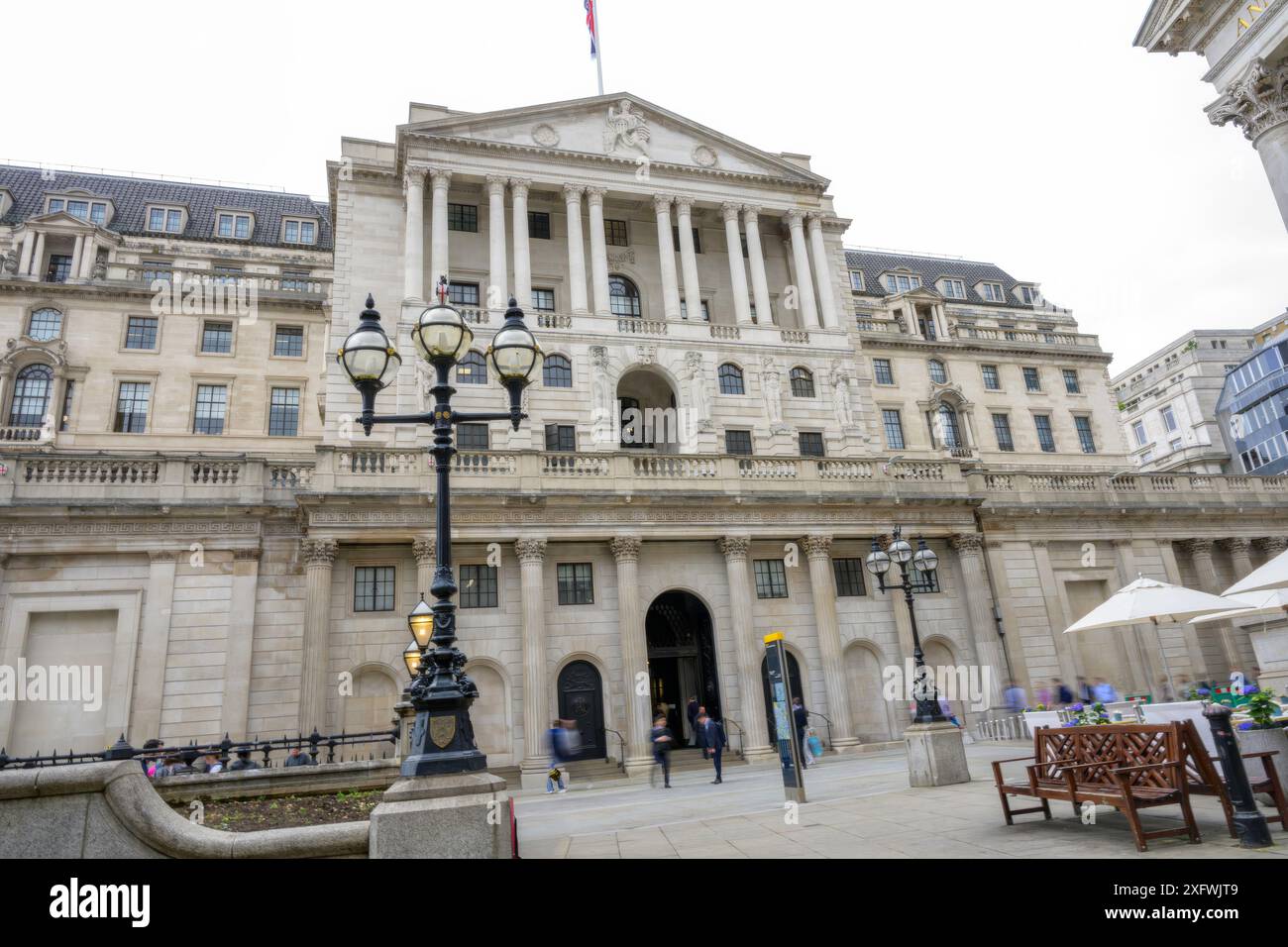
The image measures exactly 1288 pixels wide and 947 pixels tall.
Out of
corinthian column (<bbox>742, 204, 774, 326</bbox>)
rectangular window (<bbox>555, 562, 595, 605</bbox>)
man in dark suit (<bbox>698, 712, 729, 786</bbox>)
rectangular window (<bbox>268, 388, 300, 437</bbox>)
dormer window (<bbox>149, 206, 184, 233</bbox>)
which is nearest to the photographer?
man in dark suit (<bbox>698, 712, 729, 786</bbox>)

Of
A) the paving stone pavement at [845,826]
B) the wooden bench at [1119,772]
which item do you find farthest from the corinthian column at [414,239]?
the wooden bench at [1119,772]

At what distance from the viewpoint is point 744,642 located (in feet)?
86.8

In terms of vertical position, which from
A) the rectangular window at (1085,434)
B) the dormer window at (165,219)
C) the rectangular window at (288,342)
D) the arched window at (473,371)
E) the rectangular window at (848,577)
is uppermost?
the dormer window at (165,219)

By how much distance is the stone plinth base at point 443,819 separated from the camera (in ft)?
21.7

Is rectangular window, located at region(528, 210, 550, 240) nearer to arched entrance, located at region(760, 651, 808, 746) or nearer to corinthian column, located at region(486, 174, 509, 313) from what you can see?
corinthian column, located at region(486, 174, 509, 313)

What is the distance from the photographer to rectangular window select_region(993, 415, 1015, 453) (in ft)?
154

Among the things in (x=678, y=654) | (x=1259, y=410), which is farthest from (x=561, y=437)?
(x=1259, y=410)

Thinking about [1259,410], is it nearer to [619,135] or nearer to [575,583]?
[619,135]

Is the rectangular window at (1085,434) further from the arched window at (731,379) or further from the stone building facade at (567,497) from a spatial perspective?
the arched window at (731,379)

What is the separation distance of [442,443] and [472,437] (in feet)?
66.7

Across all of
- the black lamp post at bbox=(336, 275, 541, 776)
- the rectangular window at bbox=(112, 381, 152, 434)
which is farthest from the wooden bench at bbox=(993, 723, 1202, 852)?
the rectangular window at bbox=(112, 381, 152, 434)

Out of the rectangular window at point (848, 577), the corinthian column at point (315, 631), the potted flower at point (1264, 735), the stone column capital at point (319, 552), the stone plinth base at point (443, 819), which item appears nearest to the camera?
the stone plinth base at point (443, 819)

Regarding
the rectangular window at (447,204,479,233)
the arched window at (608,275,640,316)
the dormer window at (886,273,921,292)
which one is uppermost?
the dormer window at (886,273,921,292)

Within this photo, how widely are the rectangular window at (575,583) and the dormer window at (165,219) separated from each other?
37770mm
